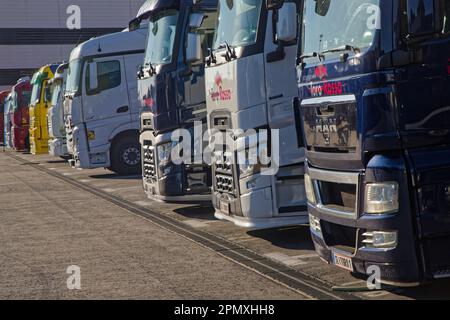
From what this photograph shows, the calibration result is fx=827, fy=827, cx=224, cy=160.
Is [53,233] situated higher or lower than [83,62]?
lower

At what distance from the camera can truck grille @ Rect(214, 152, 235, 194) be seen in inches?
383

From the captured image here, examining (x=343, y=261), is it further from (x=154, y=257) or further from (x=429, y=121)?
(x=154, y=257)

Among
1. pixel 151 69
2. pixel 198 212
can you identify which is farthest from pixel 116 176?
pixel 151 69

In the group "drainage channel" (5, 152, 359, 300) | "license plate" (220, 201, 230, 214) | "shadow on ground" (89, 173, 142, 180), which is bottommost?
"drainage channel" (5, 152, 359, 300)

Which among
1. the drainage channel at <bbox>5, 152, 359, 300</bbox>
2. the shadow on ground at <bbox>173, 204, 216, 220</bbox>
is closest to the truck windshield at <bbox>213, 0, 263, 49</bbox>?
the drainage channel at <bbox>5, 152, 359, 300</bbox>

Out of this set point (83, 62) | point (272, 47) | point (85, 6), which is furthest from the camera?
point (85, 6)

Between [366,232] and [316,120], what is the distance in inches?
46.3

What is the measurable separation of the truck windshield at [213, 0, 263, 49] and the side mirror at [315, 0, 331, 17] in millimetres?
1825

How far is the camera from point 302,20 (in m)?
7.82

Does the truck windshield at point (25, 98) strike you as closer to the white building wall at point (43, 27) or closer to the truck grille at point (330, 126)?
the white building wall at point (43, 27)

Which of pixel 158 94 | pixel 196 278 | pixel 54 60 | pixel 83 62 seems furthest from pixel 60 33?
pixel 196 278

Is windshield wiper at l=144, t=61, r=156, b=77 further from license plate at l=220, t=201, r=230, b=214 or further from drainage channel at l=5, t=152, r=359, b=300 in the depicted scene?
license plate at l=220, t=201, r=230, b=214
